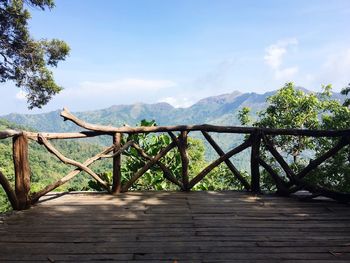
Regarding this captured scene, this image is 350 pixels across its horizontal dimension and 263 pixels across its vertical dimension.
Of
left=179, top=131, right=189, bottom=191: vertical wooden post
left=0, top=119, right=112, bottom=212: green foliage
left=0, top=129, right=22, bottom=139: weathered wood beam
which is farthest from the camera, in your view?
left=0, top=119, right=112, bottom=212: green foliage

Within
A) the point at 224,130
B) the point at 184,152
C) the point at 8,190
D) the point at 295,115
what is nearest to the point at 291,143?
the point at 295,115

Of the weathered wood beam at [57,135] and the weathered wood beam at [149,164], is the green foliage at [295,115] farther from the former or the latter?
the weathered wood beam at [57,135]

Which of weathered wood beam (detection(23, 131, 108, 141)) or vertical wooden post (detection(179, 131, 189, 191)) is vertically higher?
weathered wood beam (detection(23, 131, 108, 141))

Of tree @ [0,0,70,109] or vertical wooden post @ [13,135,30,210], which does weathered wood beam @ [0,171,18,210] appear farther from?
tree @ [0,0,70,109]

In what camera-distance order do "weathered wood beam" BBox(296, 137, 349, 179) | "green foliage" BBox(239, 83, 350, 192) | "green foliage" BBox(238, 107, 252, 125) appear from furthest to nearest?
"green foliage" BBox(238, 107, 252, 125)
"green foliage" BBox(239, 83, 350, 192)
"weathered wood beam" BBox(296, 137, 349, 179)

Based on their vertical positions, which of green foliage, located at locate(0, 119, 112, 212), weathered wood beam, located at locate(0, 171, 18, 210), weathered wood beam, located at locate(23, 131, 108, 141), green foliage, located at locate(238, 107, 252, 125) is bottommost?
green foliage, located at locate(0, 119, 112, 212)

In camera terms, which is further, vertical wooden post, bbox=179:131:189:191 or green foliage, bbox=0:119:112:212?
green foliage, bbox=0:119:112:212

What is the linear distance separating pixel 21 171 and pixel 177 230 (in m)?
2.36

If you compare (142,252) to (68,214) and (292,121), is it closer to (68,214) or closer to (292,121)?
(68,214)

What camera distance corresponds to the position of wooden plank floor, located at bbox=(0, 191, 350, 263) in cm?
309

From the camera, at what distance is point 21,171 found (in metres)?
4.62

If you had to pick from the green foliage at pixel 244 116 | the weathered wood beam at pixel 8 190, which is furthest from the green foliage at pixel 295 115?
the weathered wood beam at pixel 8 190

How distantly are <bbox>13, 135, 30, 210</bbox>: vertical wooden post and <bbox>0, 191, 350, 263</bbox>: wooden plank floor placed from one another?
0.24 m

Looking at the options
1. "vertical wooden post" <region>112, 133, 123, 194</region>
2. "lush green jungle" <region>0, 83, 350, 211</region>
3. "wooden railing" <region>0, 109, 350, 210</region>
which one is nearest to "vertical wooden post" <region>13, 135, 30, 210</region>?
"wooden railing" <region>0, 109, 350, 210</region>
